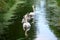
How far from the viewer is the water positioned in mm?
1700

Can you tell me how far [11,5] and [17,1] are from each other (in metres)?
0.07

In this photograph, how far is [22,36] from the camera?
1.68 meters

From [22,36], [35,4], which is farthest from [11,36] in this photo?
[35,4]

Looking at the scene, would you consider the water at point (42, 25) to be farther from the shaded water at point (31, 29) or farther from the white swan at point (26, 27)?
the white swan at point (26, 27)

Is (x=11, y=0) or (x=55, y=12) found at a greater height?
(x=11, y=0)

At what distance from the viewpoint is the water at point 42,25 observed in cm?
170

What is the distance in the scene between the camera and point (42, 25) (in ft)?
5.74

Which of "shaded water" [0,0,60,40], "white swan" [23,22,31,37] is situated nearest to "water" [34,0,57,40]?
"shaded water" [0,0,60,40]

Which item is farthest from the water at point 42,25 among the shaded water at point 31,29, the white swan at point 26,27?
the white swan at point 26,27

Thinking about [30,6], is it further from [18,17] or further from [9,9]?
[9,9]

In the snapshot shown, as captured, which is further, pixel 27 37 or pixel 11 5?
pixel 27 37

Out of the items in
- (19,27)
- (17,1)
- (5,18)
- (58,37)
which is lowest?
(58,37)

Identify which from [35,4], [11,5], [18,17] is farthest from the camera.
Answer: [35,4]

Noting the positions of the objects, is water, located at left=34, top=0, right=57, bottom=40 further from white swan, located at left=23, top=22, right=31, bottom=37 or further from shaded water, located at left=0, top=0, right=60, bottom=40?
white swan, located at left=23, top=22, right=31, bottom=37
